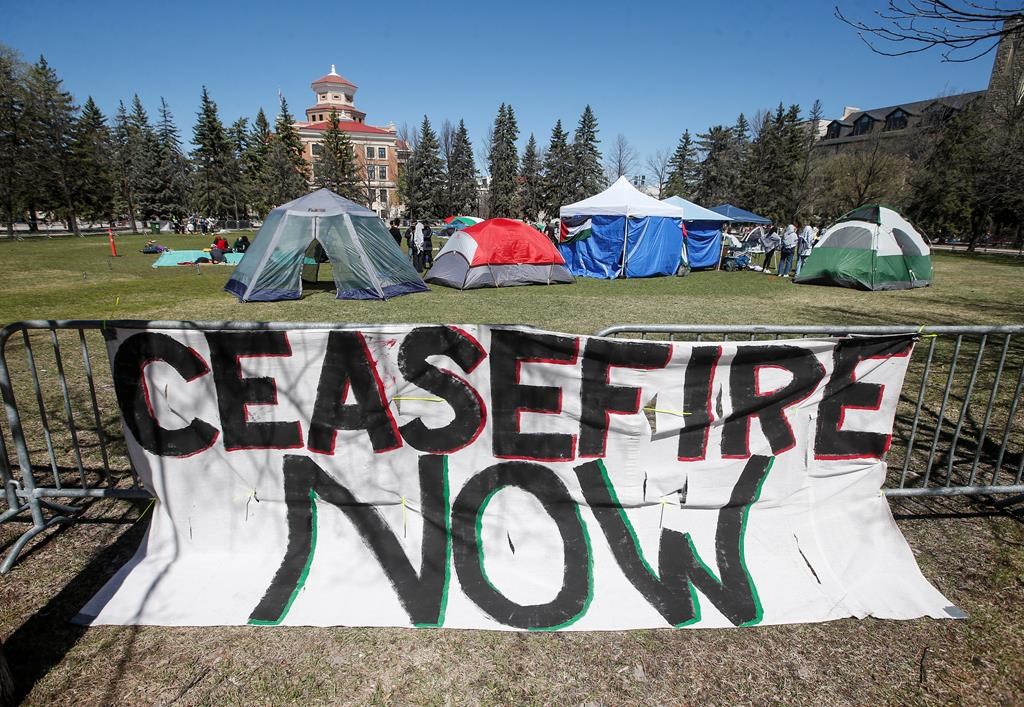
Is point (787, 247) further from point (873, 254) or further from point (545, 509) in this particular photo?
point (545, 509)

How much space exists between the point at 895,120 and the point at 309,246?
90.4 metres

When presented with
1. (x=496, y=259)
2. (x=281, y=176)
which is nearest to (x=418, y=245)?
(x=496, y=259)

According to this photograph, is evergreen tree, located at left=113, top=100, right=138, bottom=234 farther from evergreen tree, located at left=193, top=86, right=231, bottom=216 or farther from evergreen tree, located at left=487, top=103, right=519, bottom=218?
evergreen tree, located at left=487, top=103, right=519, bottom=218

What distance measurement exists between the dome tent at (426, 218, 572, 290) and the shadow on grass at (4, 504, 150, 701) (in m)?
12.4

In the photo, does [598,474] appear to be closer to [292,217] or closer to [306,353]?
[306,353]

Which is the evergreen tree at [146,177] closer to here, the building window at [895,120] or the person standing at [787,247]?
the person standing at [787,247]

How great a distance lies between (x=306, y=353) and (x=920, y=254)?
19.7 meters

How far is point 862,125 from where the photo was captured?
82.9 m

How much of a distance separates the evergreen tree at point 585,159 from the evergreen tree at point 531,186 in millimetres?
4693

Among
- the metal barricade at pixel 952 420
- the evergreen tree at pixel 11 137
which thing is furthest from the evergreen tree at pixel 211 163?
the metal barricade at pixel 952 420

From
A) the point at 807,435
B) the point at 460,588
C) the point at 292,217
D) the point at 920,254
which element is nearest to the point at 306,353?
the point at 460,588

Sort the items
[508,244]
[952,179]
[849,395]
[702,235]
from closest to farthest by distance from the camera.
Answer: [849,395] → [508,244] → [702,235] → [952,179]

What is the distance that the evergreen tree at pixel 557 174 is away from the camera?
61.1 meters

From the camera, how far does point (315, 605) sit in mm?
2943
